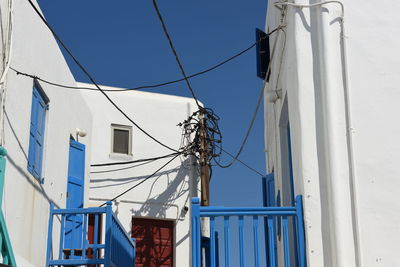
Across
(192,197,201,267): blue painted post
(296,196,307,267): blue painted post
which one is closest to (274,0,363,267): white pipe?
(296,196,307,267): blue painted post

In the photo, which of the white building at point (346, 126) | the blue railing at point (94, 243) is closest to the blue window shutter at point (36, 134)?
the blue railing at point (94, 243)

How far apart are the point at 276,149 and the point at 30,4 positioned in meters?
4.08

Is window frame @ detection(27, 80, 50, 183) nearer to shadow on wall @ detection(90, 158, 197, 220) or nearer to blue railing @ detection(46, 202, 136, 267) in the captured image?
blue railing @ detection(46, 202, 136, 267)

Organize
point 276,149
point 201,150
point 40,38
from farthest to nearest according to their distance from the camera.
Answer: point 201,150, point 40,38, point 276,149

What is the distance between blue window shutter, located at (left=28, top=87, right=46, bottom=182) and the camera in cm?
991

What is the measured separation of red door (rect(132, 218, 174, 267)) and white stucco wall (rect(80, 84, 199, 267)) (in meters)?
0.25

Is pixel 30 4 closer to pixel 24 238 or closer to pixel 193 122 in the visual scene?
pixel 24 238

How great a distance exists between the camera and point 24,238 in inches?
367

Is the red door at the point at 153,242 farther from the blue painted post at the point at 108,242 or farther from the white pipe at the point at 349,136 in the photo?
the white pipe at the point at 349,136

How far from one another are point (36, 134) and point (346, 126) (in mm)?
4895

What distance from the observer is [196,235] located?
6.81 meters

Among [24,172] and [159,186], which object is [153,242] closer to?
[159,186]

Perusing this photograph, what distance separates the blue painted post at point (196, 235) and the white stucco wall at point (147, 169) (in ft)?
33.2

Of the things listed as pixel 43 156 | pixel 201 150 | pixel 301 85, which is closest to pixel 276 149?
pixel 301 85
